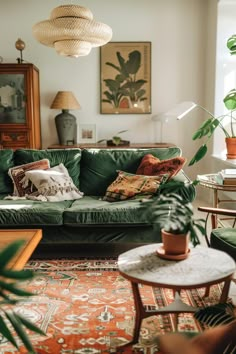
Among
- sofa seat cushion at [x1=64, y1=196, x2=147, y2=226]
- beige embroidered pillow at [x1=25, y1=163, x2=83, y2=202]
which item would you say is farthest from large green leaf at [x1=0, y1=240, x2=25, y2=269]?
beige embroidered pillow at [x1=25, y1=163, x2=83, y2=202]

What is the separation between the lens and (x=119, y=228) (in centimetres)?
280

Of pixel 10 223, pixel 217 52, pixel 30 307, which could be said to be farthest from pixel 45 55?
pixel 30 307

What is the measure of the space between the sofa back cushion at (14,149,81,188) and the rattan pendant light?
93 centimetres

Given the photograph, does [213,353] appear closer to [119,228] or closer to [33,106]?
[119,228]

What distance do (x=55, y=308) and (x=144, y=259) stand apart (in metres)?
0.75

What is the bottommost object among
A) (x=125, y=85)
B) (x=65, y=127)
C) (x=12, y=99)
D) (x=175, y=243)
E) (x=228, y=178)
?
(x=175, y=243)

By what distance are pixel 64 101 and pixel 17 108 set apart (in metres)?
0.58

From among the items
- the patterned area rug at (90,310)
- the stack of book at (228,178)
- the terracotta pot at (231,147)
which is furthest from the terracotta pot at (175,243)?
the terracotta pot at (231,147)

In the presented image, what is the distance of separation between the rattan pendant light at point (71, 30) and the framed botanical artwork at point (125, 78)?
6.60 ft

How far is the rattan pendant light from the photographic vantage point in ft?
8.87

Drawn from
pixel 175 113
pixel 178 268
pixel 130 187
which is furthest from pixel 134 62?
pixel 178 268

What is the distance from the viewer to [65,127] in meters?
4.84

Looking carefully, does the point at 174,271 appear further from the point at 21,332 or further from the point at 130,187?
the point at 130,187

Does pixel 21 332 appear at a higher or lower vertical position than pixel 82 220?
higher
